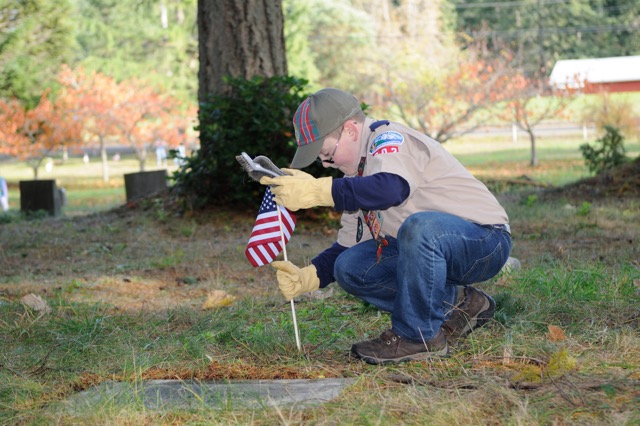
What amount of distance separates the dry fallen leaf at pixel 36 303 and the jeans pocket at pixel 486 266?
7.94 feet

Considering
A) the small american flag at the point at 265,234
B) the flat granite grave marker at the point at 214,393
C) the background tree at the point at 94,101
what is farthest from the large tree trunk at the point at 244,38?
the background tree at the point at 94,101

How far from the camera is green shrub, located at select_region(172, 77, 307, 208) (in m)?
8.54

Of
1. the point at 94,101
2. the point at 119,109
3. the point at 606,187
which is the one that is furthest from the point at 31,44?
the point at 606,187

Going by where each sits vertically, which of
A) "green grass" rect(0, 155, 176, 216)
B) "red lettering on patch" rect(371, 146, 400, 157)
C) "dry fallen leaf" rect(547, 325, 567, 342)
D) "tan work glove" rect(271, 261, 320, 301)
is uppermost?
"red lettering on patch" rect(371, 146, 400, 157)

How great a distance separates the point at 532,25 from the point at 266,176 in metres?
50.5

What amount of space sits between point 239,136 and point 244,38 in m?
1.36

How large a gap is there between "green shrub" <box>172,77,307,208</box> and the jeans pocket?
4.76 metres

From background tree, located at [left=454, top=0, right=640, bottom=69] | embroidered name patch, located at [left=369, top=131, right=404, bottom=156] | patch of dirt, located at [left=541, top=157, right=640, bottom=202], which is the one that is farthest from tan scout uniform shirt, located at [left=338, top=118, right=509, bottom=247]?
background tree, located at [left=454, top=0, right=640, bottom=69]

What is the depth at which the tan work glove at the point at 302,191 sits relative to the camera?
3.45 meters

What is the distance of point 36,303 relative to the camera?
494cm

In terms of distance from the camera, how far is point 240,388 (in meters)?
3.25

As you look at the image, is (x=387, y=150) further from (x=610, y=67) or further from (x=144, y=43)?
(x=610, y=67)

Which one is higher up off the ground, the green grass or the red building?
the red building

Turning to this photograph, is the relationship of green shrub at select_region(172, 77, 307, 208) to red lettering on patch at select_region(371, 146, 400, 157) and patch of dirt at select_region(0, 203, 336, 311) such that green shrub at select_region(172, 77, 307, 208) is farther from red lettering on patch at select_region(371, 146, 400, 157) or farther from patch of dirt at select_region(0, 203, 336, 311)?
red lettering on patch at select_region(371, 146, 400, 157)
